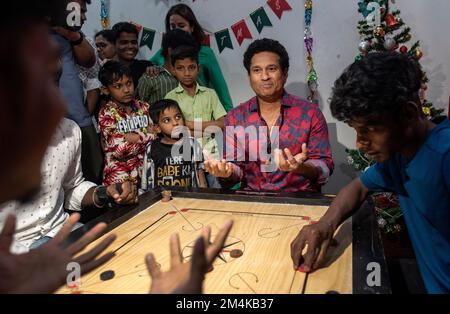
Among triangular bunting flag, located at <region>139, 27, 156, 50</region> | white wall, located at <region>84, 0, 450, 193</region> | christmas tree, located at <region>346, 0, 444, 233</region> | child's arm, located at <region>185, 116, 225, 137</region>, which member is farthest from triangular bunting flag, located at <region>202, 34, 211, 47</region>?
christmas tree, located at <region>346, 0, 444, 233</region>

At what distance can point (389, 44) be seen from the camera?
9.25ft

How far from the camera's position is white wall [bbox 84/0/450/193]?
3.48m

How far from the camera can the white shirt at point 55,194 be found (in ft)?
5.30

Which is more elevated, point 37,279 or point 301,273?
point 37,279

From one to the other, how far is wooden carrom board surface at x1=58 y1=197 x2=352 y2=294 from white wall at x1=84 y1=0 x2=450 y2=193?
8.34ft

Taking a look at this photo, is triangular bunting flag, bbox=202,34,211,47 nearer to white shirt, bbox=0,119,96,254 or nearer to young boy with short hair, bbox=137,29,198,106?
young boy with short hair, bbox=137,29,198,106

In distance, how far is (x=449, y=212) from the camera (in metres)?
1.10

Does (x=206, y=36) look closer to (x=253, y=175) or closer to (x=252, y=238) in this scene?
(x=253, y=175)

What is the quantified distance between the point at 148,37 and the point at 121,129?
6.26ft

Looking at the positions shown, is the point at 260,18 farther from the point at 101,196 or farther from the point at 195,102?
the point at 101,196

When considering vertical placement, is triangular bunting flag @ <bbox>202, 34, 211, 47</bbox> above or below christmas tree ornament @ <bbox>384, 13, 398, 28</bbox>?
above

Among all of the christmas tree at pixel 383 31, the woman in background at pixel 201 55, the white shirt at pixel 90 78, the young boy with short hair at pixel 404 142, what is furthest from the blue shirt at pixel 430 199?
the woman in background at pixel 201 55
